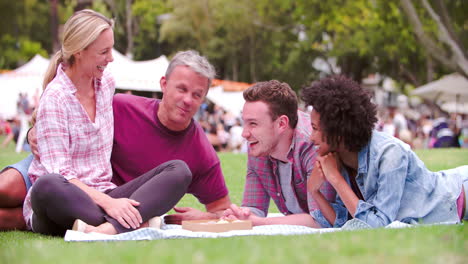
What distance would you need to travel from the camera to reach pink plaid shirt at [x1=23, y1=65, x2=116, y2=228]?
4.80 meters

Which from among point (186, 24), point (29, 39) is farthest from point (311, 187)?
point (29, 39)

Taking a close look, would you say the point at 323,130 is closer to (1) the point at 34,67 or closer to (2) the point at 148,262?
(2) the point at 148,262

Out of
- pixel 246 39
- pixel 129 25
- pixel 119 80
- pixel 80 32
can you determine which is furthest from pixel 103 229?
pixel 129 25

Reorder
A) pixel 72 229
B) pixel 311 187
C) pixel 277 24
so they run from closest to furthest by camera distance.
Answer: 1. pixel 72 229
2. pixel 311 187
3. pixel 277 24

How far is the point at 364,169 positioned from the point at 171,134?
169cm

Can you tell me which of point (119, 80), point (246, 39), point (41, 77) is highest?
point (246, 39)

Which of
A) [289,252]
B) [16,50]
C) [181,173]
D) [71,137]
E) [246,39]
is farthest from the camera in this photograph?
Result: [16,50]

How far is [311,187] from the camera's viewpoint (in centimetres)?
499

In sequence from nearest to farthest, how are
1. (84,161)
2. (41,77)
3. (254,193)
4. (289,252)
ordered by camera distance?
(289,252), (84,161), (254,193), (41,77)

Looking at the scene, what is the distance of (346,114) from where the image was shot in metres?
4.73

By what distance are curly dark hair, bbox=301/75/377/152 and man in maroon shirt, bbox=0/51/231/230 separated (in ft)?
3.50

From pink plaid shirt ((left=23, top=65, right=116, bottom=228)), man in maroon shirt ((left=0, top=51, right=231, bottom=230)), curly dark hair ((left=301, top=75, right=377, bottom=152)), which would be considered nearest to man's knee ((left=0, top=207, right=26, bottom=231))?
man in maroon shirt ((left=0, top=51, right=231, bottom=230))

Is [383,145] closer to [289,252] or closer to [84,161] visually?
[289,252]

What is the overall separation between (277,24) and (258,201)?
117ft
